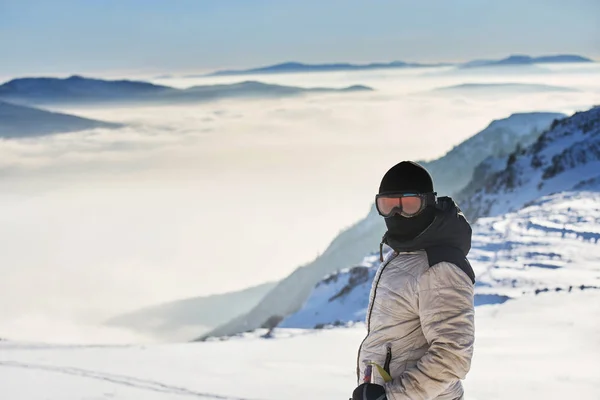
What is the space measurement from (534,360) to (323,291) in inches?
1747

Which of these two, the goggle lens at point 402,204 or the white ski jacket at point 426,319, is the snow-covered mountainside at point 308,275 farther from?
the goggle lens at point 402,204

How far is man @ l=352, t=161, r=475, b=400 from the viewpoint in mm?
3016

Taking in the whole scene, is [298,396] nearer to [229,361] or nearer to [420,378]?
[229,361]

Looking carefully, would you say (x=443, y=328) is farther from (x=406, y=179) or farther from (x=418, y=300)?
(x=406, y=179)

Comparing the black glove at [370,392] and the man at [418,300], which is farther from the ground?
the man at [418,300]

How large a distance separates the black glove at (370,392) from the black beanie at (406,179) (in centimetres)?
88

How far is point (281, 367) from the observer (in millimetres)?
8953

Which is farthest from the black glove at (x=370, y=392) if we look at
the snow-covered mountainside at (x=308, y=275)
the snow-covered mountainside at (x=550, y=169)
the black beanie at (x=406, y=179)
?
the snow-covered mountainside at (x=308, y=275)

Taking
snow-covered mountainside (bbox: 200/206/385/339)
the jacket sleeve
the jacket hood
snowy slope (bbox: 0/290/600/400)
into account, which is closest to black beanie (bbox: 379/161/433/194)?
the jacket hood

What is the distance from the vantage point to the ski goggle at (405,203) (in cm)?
315

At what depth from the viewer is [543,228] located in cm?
3139

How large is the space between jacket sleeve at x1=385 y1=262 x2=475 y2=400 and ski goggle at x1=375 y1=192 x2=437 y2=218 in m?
0.29

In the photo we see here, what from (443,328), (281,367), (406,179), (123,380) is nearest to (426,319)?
(443,328)

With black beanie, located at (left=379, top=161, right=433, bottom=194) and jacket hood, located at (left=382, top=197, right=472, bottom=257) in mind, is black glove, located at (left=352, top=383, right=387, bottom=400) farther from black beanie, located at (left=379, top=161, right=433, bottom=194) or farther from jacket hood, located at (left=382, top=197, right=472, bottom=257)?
black beanie, located at (left=379, top=161, right=433, bottom=194)
